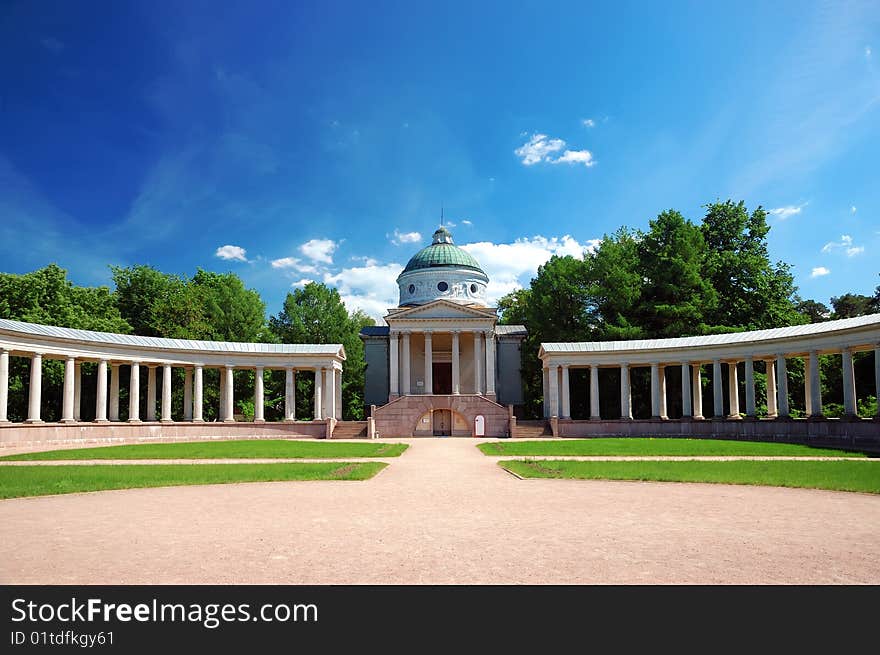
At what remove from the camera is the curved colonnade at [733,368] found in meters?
45.3

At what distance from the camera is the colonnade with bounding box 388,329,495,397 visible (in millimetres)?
72062

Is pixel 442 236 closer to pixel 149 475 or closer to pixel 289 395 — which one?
pixel 289 395

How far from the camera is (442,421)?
65.9 m

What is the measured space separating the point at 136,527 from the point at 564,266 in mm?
64095

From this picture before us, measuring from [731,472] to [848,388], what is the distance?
2854 centimetres

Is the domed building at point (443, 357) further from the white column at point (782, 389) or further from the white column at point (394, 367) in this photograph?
the white column at point (782, 389)

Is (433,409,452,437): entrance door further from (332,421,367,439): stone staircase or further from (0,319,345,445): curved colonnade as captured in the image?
(0,319,345,445): curved colonnade

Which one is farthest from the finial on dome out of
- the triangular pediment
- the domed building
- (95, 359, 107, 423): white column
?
(95, 359, 107, 423): white column

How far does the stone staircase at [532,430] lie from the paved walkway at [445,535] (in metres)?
38.0

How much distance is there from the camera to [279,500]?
17.7 meters

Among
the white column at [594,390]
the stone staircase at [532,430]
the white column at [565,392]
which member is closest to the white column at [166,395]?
the stone staircase at [532,430]

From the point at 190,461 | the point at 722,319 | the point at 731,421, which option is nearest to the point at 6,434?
the point at 190,461

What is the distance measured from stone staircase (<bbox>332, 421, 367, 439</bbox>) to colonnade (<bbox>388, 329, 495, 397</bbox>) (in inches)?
462
